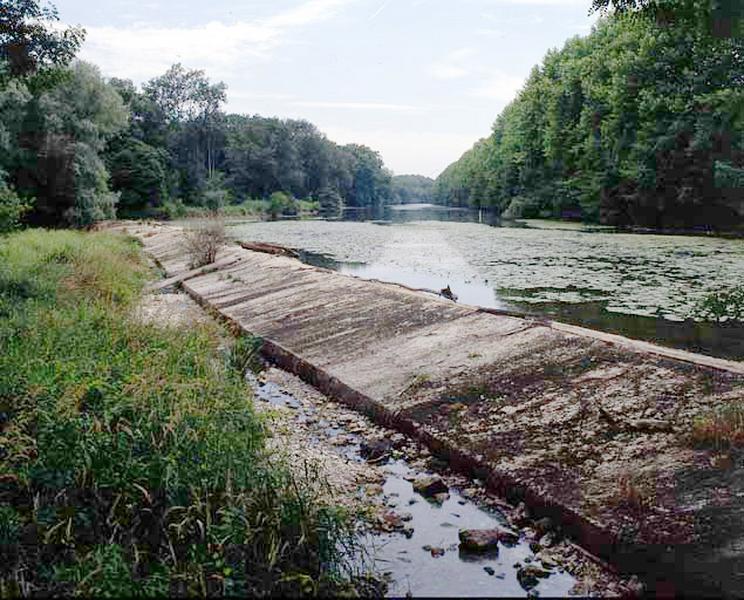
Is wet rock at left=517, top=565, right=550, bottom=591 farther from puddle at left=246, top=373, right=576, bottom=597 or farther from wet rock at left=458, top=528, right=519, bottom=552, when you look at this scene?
wet rock at left=458, top=528, right=519, bottom=552

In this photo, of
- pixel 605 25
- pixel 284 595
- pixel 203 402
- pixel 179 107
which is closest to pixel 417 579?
pixel 284 595

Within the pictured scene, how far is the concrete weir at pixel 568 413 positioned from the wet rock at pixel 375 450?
1.24ft

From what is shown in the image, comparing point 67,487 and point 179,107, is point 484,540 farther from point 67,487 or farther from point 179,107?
point 179,107

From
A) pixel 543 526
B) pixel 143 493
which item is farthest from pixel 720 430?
pixel 143 493

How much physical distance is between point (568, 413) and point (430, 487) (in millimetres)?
1625

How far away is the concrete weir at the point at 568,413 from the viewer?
453 centimetres

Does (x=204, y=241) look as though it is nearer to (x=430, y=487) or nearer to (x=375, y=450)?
(x=375, y=450)

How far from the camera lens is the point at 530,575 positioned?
14.3 feet

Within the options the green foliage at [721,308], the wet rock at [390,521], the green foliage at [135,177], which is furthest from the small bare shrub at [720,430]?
the green foliage at [135,177]

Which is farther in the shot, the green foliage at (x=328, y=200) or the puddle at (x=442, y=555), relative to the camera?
the green foliage at (x=328, y=200)

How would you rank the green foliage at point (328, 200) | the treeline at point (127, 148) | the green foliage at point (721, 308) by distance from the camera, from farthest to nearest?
the green foliage at point (328, 200), the treeline at point (127, 148), the green foliage at point (721, 308)

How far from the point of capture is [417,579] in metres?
4.34

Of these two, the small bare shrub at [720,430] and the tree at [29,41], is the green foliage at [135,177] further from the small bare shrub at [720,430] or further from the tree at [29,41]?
the small bare shrub at [720,430]

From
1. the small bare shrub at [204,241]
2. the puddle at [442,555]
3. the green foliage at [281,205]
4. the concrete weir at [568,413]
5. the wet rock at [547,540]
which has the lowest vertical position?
the puddle at [442,555]
